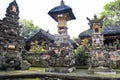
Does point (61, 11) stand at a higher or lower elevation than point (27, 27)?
lower

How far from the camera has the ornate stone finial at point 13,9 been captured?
40.1 ft

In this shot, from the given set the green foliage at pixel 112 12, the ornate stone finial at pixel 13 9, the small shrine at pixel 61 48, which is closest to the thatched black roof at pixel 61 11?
the small shrine at pixel 61 48

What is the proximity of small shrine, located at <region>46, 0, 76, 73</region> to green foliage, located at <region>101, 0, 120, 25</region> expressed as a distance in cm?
435

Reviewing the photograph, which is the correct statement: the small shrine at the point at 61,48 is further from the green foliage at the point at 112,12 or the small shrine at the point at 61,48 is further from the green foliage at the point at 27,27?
the green foliage at the point at 27,27

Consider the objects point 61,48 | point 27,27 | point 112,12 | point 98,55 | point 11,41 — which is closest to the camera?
point 61,48

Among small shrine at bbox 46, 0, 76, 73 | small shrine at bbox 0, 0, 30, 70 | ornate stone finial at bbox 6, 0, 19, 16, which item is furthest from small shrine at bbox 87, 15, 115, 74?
ornate stone finial at bbox 6, 0, 19, 16

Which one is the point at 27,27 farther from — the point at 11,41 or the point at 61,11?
the point at 61,11

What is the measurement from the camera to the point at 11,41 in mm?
12133

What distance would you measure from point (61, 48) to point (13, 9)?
5.27m

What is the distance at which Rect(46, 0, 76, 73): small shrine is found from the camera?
33.1 ft

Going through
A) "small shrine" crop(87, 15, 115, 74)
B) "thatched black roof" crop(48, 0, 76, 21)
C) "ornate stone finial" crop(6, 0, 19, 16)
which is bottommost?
"small shrine" crop(87, 15, 115, 74)

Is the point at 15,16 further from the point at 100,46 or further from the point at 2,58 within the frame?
the point at 100,46

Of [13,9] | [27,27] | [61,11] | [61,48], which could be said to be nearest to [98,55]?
[61,48]

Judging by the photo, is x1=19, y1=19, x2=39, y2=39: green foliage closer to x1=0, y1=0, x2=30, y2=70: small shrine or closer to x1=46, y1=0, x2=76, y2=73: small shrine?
x1=0, y1=0, x2=30, y2=70: small shrine
